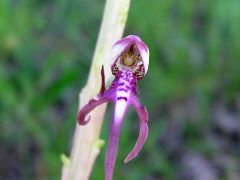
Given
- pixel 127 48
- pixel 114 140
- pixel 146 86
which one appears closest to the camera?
pixel 114 140

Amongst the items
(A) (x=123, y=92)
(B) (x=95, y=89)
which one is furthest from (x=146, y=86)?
(A) (x=123, y=92)

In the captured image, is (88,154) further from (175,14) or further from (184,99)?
(175,14)

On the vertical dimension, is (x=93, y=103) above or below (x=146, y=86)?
below

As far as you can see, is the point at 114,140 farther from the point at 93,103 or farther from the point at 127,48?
the point at 127,48

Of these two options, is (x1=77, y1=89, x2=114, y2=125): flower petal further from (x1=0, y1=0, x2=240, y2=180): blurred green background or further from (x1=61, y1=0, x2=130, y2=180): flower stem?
(x1=0, y1=0, x2=240, y2=180): blurred green background

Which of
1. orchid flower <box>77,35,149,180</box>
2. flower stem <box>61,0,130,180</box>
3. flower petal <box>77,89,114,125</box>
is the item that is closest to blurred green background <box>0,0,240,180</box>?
flower stem <box>61,0,130,180</box>

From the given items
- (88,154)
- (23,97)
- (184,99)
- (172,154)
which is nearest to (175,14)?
(184,99)
